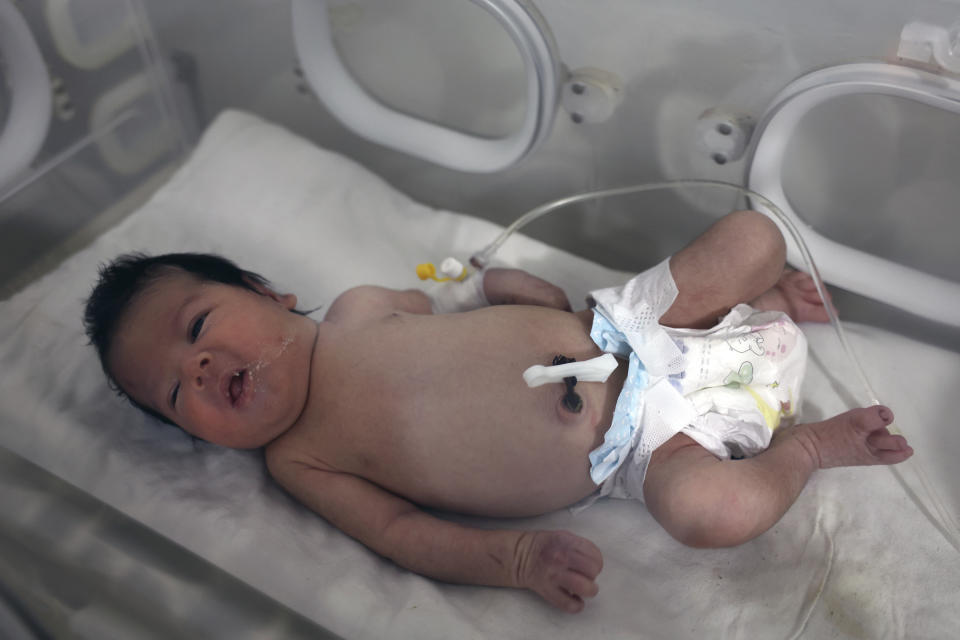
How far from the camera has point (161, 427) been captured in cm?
102

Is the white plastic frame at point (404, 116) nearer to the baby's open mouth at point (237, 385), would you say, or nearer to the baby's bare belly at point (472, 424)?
the baby's bare belly at point (472, 424)

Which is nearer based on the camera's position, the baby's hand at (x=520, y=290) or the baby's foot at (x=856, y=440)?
the baby's foot at (x=856, y=440)

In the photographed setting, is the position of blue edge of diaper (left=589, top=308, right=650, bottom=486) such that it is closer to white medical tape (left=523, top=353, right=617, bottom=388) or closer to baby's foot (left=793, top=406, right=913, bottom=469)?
white medical tape (left=523, top=353, right=617, bottom=388)

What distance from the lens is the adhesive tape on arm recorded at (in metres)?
1.16

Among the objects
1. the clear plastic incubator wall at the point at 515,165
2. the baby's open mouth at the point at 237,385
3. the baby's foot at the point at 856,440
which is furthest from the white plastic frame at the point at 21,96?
the baby's foot at the point at 856,440

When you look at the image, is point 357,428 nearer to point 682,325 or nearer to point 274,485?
point 274,485

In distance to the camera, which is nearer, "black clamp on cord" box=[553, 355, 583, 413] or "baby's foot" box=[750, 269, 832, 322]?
"black clamp on cord" box=[553, 355, 583, 413]

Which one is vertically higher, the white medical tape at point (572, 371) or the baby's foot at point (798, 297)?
the white medical tape at point (572, 371)

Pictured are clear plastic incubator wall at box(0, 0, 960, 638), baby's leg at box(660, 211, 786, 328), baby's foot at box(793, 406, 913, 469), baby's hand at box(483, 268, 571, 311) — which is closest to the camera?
clear plastic incubator wall at box(0, 0, 960, 638)

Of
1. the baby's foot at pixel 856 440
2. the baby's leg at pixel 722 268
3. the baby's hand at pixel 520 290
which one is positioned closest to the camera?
the baby's foot at pixel 856 440

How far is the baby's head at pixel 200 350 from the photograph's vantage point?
3.03ft

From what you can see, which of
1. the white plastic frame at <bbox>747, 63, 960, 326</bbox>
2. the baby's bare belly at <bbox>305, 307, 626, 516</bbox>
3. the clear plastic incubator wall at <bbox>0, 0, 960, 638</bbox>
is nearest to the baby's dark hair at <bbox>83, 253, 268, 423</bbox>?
the clear plastic incubator wall at <bbox>0, 0, 960, 638</bbox>

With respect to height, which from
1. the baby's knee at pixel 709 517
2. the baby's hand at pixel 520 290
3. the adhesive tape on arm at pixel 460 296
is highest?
the baby's hand at pixel 520 290

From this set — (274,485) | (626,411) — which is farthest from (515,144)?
(274,485)
